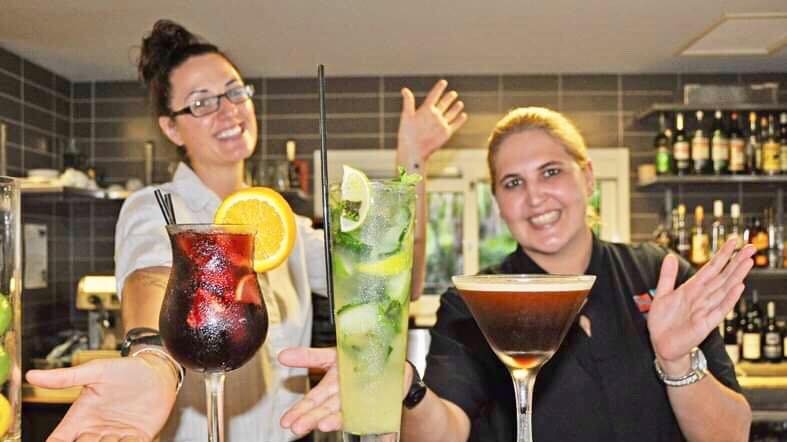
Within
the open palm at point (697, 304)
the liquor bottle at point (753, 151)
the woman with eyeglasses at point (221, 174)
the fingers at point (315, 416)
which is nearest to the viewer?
the fingers at point (315, 416)

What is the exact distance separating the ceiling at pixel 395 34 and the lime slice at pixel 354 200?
115 inches

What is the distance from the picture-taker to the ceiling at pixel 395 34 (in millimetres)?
3758

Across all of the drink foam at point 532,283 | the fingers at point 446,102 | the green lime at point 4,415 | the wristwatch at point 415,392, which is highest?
the fingers at point 446,102

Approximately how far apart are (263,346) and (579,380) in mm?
746

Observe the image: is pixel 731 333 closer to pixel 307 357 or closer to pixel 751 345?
pixel 751 345

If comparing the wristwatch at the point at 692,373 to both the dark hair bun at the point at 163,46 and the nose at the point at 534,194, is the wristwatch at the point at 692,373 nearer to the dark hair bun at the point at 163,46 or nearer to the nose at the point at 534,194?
the nose at the point at 534,194

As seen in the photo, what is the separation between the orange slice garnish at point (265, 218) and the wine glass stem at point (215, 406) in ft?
0.79

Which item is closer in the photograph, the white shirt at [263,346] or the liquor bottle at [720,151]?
the white shirt at [263,346]

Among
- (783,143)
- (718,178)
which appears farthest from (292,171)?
(783,143)

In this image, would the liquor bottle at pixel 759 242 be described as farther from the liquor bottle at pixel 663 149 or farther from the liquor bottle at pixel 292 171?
the liquor bottle at pixel 292 171

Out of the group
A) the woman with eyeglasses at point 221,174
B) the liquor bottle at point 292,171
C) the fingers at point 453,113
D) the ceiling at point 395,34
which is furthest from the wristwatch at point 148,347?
the liquor bottle at point 292,171

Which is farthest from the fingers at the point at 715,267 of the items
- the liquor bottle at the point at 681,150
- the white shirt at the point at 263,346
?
the liquor bottle at the point at 681,150

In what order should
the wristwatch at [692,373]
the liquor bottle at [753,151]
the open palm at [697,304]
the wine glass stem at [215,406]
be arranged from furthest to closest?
the liquor bottle at [753,151] → the wristwatch at [692,373] → the open palm at [697,304] → the wine glass stem at [215,406]

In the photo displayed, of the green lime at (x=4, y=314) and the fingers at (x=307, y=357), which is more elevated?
the green lime at (x=4, y=314)
